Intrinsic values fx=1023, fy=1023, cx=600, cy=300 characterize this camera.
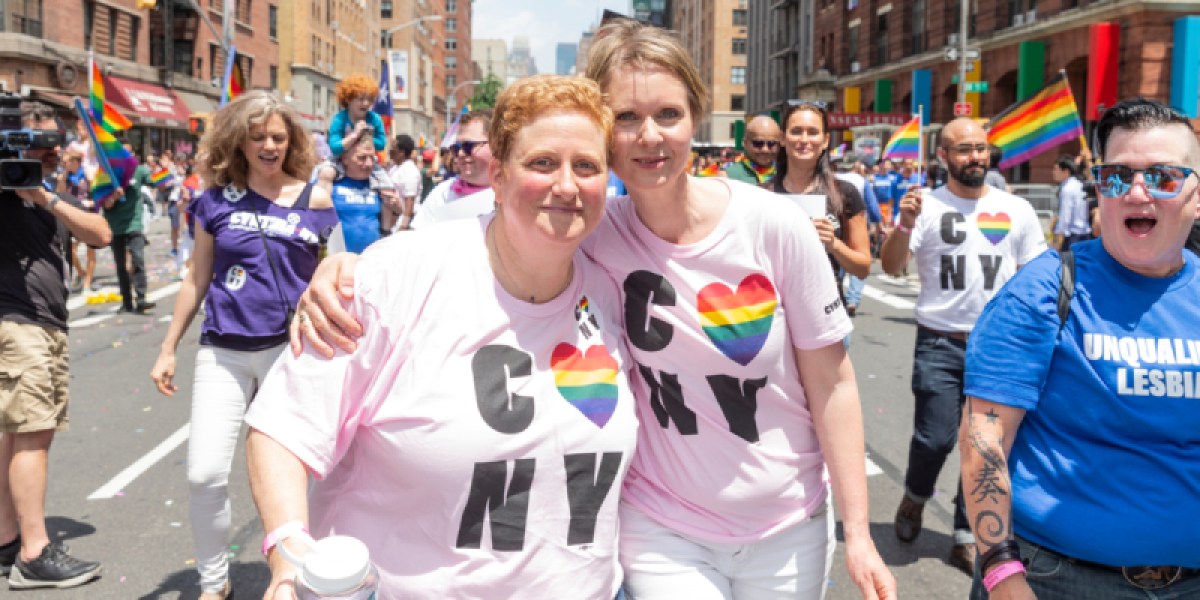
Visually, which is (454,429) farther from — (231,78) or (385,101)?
(385,101)

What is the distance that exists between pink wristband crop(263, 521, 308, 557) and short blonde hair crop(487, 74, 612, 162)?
872 millimetres

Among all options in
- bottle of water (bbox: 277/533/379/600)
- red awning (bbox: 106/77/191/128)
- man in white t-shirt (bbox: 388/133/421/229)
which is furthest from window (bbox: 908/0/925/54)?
bottle of water (bbox: 277/533/379/600)

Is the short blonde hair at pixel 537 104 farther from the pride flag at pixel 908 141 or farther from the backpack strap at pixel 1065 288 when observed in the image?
the pride flag at pixel 908 141

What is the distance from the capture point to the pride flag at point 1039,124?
7844mm

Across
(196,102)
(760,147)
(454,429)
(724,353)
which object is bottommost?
(454,429)

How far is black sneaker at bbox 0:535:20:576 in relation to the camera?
15.6ft

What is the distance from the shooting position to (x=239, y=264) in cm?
435

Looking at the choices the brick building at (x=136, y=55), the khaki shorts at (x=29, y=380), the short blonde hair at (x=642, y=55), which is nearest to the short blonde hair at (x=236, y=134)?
the khaki shorts at (x=29, y=380)

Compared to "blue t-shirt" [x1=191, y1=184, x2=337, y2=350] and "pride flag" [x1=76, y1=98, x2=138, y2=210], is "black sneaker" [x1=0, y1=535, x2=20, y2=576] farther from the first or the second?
"pride flag" [x1=76, y1=98, x2=138, y2=210]

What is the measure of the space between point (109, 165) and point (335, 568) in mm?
11038

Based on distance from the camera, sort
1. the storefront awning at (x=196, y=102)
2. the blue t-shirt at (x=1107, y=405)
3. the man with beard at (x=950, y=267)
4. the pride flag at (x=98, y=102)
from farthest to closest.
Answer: the storefront awning at (x=196, y=102) < the pride flag at (x=98, y=102) < the man with beard at (x=950, y=267) < the blue t-shirt at (x=1107, y=405)

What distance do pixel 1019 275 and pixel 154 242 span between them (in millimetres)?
25577

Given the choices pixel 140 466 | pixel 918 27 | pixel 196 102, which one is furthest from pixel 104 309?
pixel 918 27

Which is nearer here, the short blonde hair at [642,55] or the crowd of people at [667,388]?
the crowd of people at [667,388]
